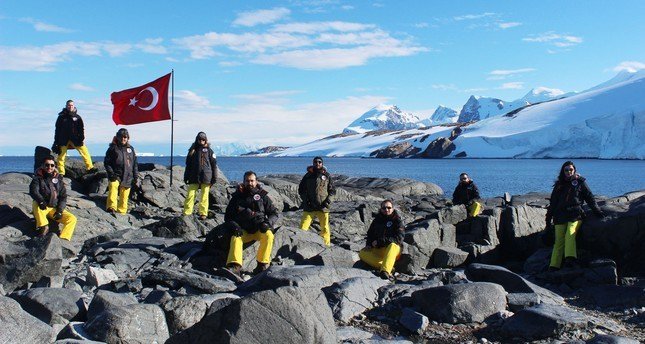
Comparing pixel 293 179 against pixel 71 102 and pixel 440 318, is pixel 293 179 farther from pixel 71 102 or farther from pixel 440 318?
pixel 440 318

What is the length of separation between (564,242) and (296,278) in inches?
292

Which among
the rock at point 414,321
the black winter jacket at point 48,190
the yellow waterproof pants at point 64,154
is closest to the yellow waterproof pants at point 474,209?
the rock at point 414,321

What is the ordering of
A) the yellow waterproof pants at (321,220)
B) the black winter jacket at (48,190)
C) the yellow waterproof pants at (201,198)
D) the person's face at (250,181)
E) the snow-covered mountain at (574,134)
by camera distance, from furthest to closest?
the snow-covered mountain at (574,134), the yellow waterproof pants at (201,198), the yellow waterproof pants at (321,220), the black winter jacket at (48,190), the person's face at (250,181)

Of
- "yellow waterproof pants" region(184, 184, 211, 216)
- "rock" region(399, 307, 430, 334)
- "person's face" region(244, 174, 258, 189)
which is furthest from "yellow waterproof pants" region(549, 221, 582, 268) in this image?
"yellow waterproof pants" region(184, 184, 211, 216)

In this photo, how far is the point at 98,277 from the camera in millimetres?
12453

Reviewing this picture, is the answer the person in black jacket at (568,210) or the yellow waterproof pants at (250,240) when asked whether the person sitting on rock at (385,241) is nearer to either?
the yellow waterproof pants at (250,240)

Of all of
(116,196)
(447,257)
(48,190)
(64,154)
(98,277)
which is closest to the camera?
(98,277)

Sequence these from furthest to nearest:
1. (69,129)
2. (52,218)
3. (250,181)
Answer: (69,129)
(52,218)
(250,181)

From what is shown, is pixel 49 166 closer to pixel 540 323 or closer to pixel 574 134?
pixel 540 323

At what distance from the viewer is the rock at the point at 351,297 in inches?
434

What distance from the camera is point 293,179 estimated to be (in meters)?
38.2

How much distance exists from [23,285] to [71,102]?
9.37 meters

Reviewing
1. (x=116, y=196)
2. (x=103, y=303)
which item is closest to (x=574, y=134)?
(x=116, y=196)

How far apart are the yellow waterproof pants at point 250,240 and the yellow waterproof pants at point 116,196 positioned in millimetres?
6721
